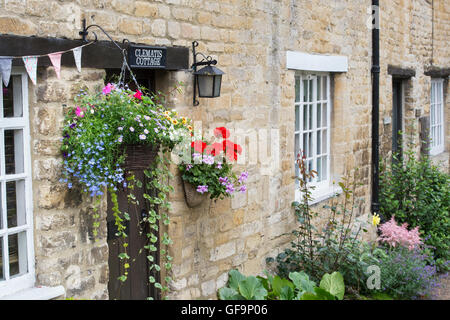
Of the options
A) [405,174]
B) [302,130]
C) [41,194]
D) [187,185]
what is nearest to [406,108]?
[405,174]

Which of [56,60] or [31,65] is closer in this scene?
[31,65]

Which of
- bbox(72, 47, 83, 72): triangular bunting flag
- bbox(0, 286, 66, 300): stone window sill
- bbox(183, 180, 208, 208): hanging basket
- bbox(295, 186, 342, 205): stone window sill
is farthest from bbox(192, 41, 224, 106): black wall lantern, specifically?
bbox(295, 186, 342, 205): stone window sill

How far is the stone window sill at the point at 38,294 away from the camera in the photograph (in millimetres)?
3920

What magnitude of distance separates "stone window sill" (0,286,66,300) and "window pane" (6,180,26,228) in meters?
0.44

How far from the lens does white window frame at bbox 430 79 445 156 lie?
12.8 metres

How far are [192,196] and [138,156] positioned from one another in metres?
1.01

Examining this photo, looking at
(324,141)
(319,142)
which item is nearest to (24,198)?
(319,142)

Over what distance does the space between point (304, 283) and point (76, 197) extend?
5.94 feet

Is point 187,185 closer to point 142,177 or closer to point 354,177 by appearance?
point 142,177

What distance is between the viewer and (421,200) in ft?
28.8

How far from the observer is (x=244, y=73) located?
6004mm

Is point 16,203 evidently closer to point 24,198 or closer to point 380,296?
point 24,198

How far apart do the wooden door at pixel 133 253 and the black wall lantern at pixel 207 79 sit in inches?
34.3
